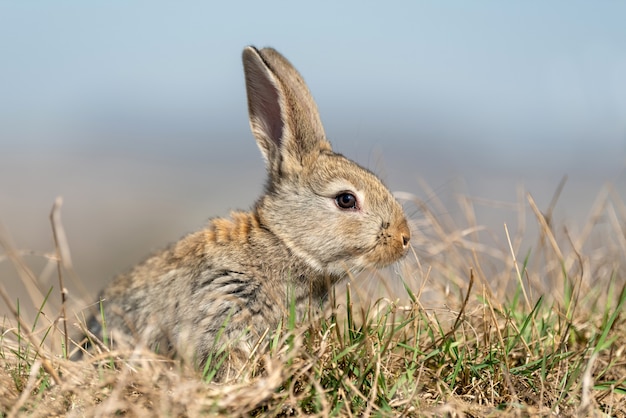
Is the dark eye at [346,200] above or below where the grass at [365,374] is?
above

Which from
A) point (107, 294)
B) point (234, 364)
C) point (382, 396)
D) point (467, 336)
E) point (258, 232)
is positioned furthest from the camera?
point (107, 294)

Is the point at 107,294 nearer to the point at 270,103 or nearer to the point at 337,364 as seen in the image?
the point at 270,103

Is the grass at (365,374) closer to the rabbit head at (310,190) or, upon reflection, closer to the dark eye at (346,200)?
the rabbit head at (310,190)

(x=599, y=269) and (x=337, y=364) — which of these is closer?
(x=337, y=364)

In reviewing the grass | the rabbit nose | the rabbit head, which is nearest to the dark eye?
the rabbit head

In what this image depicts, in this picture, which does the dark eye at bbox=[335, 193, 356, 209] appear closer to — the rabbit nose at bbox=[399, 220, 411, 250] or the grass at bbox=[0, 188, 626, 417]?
the rabbit nose at bbox=[399, 220, 411, 250]

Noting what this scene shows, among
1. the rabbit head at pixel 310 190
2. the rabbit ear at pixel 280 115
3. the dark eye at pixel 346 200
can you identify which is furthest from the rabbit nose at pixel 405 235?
the rabbit ear at pixel 280 115

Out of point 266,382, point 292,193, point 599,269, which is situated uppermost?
point 292,193

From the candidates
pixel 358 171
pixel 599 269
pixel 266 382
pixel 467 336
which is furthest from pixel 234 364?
pixel 599 269
